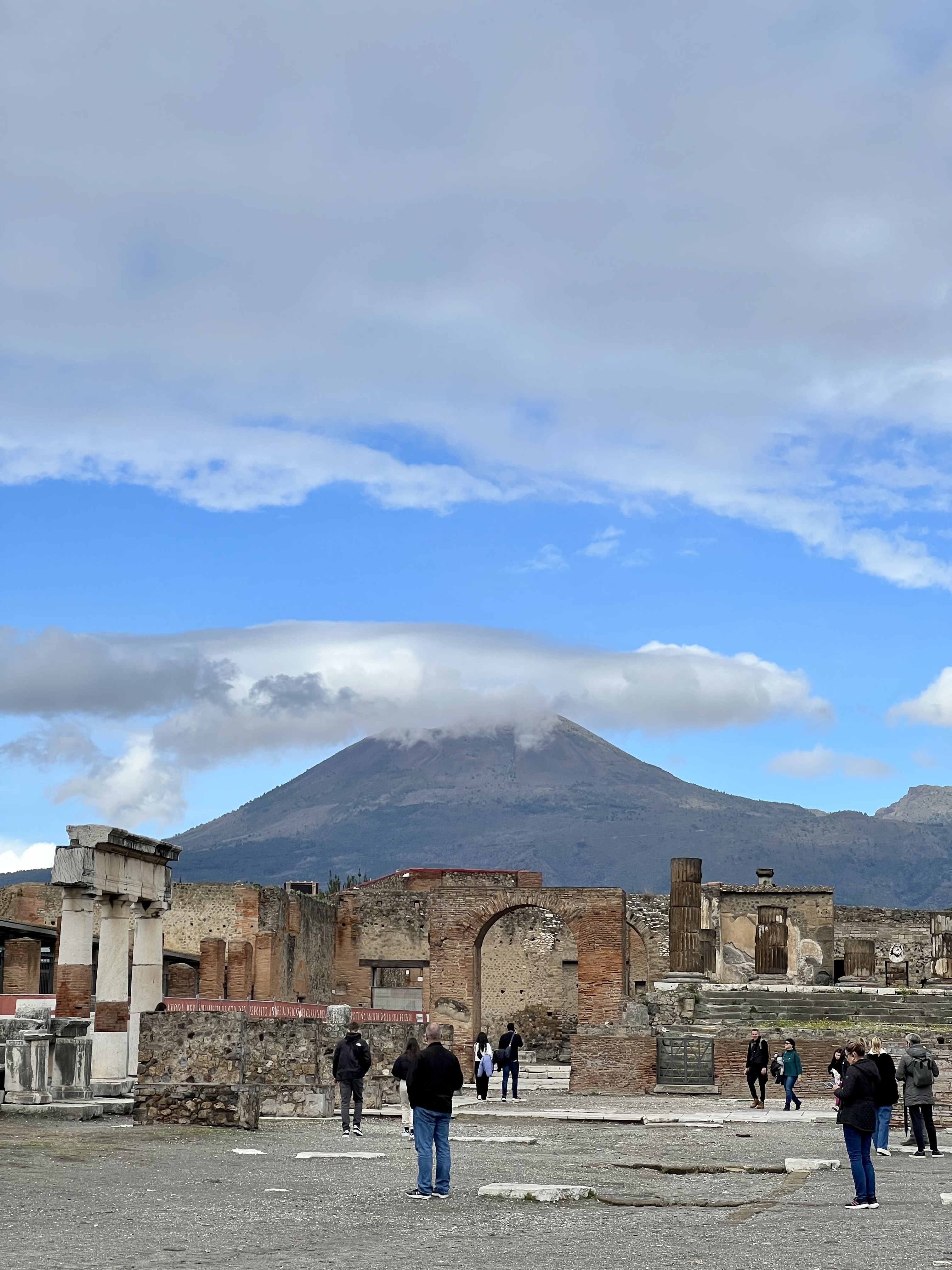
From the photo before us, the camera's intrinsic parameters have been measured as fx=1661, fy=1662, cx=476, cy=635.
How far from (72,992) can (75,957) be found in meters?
0.46

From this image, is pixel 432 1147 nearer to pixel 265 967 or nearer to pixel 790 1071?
pixel 790 1071

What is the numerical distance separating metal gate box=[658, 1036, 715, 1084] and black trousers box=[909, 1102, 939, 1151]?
10.3 metres

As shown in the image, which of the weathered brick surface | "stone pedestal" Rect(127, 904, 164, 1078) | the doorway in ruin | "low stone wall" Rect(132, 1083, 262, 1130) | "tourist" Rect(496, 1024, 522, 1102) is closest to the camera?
"low stone wall" Rect(132, 1083, 262, 1130)

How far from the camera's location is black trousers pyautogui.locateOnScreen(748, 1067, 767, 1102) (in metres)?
24.9

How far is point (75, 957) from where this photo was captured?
22.3m

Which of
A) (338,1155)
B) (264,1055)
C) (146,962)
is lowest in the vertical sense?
(338,1155)

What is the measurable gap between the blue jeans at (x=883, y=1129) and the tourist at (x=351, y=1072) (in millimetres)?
5376

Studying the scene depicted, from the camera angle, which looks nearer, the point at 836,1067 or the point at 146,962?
the point at 836,1067

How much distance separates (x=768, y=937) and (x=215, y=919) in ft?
50.4

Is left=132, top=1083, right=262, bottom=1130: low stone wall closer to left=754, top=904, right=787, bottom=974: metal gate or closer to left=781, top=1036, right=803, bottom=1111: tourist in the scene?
left=781, top=1036, right=803, bottom=1111: tourist

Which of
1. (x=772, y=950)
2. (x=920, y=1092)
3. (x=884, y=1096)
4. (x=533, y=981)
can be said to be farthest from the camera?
(x=533, y=981)

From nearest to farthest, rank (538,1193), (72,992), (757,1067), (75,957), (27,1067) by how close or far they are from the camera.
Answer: (538,1193)
(27,1067)
(72,992)
(75,957)
(757,1067)

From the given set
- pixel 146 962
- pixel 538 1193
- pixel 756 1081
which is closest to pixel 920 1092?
pixel 538 1193

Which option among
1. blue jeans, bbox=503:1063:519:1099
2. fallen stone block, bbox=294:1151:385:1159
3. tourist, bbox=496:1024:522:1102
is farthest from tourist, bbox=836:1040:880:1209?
blue jeans, bbox=503:1063:519:1099
